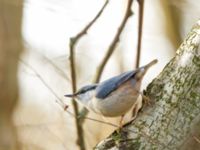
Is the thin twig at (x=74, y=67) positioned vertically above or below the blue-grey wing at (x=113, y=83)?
below

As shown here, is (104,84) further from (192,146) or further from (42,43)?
(42,43)

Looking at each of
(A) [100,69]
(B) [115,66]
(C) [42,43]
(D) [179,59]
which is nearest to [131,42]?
(B) [115,66]

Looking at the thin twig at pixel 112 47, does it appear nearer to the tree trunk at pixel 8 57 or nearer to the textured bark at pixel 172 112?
the textured bark at pixel 172 112

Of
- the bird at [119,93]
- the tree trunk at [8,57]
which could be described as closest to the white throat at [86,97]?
the bird at [119,93]

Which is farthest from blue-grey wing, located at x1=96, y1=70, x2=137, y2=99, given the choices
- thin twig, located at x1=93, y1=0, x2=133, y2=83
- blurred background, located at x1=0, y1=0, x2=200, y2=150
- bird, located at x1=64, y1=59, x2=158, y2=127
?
blurred background, located at x1=0, y1=0, x2=200, y2=150

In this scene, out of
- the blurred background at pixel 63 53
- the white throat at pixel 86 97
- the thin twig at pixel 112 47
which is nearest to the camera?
the white throat at pixel 86 97

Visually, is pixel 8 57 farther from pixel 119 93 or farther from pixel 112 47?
pixel 119 93

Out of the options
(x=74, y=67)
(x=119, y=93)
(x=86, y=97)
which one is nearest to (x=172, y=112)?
(x=119, y=93)
